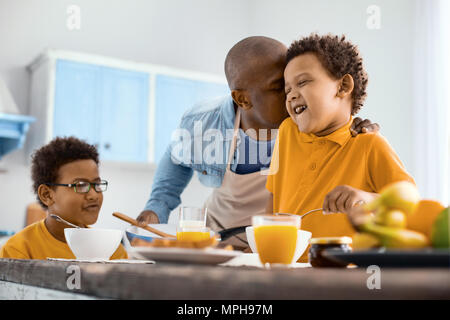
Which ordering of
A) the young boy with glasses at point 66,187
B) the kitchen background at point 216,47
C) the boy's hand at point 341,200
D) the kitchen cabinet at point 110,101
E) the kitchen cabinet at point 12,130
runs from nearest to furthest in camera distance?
the boy's hand at point 341,200, the young boy with glasses at point 66,187, the kitchen background at point 216,47, the kitchen cabinet at point 12,130, the kitchen cabinet at point 110,101

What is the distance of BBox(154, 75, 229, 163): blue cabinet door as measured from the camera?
4699 mm

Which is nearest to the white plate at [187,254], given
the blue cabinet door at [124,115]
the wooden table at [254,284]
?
the wooden table at [254,284]

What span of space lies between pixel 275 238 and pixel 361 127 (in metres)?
0.81

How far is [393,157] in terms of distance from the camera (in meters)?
1.39

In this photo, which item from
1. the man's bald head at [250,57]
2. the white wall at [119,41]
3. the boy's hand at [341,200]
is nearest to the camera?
the boy's hand at [341,200]

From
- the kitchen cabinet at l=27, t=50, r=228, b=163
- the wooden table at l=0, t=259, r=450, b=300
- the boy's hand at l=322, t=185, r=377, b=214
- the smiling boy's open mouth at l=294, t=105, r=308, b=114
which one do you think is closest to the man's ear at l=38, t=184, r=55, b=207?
the smiling boy's open mouth at l=294, t=105, r=308, b=114

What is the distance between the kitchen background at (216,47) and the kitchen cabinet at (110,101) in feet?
0.26

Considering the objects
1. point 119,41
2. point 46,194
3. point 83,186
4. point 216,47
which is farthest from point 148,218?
point 216,47

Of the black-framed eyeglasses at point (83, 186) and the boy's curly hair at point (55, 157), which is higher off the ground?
the boy's curly hair at point (55, 157)

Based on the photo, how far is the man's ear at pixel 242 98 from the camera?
6.15ft

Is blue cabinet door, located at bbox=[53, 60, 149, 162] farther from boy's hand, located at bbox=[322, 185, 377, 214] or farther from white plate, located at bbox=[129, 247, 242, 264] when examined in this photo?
white plate, located at bbox=[129, 247, 242, 264]

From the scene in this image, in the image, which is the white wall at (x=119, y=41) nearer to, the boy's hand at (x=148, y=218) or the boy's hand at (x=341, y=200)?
the boy's hand at (x=148, y=218)

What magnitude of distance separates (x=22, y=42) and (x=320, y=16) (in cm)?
256
